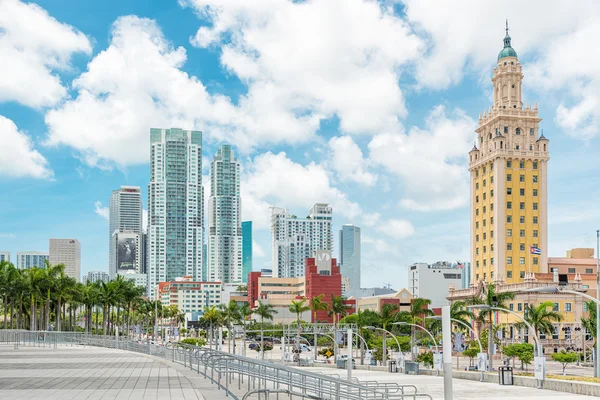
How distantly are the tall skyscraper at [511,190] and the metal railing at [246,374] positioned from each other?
7860cm

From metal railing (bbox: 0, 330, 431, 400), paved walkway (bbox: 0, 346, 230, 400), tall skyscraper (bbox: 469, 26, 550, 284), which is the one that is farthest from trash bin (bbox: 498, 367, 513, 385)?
tall skyscraper (bbox: 469, 26, 550, 284)

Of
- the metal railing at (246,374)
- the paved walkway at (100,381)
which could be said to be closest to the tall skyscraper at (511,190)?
the metal railing at (246,374)

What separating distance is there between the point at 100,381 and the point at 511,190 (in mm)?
110006

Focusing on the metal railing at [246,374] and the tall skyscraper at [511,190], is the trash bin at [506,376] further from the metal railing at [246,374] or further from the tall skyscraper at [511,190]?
the tall skyscraper at [511,190]

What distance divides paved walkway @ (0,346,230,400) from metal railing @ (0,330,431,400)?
0.91 m

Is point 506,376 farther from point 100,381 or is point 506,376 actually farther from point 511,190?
point 511,190

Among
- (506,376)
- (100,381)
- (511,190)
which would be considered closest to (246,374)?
(100,381)

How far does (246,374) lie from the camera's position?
28.8 metres

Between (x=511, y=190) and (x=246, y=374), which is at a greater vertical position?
(x=511, y=190)

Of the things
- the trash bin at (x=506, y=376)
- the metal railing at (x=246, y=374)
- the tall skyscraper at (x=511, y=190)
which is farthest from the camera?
the tall skyscraper at (x=511, y=190)

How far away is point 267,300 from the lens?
198m

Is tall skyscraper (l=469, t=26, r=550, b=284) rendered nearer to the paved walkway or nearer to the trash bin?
the trash bin

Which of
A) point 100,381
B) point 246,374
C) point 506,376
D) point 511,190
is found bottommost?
point 506,376

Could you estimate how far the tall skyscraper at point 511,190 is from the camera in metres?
131
